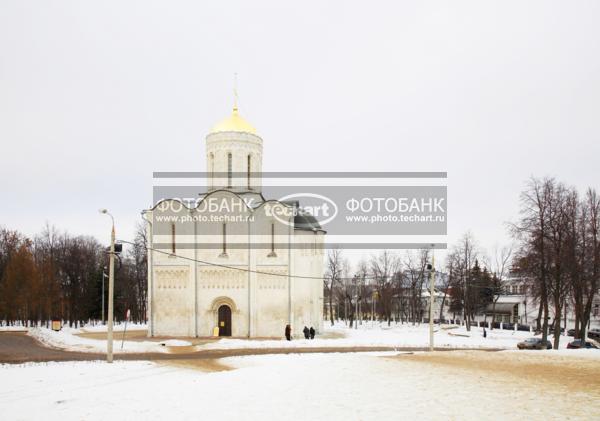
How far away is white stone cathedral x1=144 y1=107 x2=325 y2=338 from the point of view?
120 feet

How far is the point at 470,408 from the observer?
10492mm

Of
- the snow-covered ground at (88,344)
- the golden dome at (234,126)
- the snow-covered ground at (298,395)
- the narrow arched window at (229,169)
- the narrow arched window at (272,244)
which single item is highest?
the golden dome at (234,126)

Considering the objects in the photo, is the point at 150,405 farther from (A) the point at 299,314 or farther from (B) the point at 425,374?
(A) the point at 299,314

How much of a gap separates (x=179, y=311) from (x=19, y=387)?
23.2 meters

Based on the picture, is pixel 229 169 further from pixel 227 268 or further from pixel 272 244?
pixel 227 268

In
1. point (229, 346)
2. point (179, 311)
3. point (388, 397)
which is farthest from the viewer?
point (179, 311)

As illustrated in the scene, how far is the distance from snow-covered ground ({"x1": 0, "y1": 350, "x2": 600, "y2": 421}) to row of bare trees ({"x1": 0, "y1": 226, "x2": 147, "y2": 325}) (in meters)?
32.4

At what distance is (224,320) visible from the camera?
36688mm

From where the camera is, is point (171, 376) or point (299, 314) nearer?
point (171, 376)

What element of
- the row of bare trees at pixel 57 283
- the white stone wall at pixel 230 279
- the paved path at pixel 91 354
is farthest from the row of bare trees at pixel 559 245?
the row of bare trees at pixel 57 283

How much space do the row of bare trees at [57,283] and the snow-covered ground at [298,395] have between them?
1274 inches

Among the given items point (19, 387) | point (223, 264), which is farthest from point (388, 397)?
point (223, 264)

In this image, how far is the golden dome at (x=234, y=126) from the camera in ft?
132

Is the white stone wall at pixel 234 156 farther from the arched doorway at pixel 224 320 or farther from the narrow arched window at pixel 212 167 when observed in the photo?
the arched doorway at pixel 224 320
